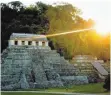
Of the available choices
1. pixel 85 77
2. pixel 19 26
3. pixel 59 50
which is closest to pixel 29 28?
pixel 19 26

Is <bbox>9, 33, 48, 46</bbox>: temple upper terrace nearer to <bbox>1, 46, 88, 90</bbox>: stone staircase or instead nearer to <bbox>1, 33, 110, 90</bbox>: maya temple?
<bbox>1, 33, 110, 90</bbox>: maya temple

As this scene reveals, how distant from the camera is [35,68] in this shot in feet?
168

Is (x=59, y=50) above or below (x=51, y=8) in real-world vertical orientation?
below

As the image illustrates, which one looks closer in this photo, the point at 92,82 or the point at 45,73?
the point at 45,73

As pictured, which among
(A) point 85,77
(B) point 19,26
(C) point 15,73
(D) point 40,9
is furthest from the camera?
(D) point 40,9

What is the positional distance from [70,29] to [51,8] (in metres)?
5.85

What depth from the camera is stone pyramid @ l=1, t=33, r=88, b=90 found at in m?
49.1

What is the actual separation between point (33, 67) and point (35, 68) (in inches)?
9.2

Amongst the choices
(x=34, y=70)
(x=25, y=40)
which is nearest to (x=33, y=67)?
→ (x=34, y=70)

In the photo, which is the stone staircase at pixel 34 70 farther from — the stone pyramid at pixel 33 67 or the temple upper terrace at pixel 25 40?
the temple upper terrace at pixel 25 40

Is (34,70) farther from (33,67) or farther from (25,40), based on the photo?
(25,40)

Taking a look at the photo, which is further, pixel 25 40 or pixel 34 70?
pixel 25 40

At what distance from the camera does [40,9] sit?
78125mm

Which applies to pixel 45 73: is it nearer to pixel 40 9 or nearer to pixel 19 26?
pixel 19 26
